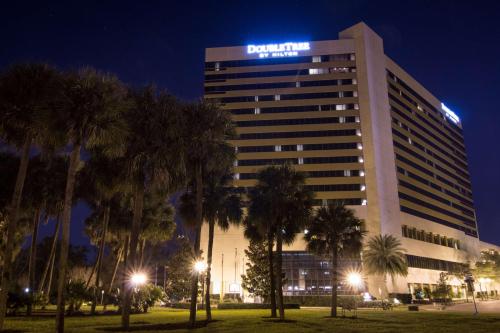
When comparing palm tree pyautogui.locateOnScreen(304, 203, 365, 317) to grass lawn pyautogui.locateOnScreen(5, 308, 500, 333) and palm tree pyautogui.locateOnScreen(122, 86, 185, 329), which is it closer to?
grass lawn pyautogui.locateOnScreen(5, 308, 500, 333)

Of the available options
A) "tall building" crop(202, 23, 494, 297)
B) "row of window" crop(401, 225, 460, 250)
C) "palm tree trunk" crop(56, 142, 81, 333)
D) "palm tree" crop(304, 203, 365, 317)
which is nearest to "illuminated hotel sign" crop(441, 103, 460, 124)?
"tall building" crop(202, 23, 494, 297)

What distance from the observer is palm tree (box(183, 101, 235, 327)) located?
100 feet

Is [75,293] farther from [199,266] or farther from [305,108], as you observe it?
[305,108]

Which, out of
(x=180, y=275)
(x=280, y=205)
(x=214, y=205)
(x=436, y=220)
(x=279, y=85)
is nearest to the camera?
(x=214, y=205)

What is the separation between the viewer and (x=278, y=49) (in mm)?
107562

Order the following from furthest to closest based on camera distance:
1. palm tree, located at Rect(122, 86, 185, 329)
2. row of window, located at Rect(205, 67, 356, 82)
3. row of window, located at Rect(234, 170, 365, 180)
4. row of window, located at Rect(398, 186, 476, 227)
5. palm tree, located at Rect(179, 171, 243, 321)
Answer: row of window, located at Rect(205, 67, 356, 82) → row of window, located at Rect(398, 186, 476, 227) → row of window, located at Rect(234, 170, 365, 180) → palm tree, located at Rect(179, 171, 243, 321) → palm tree, located at Rect(122, 86, 185, 329)

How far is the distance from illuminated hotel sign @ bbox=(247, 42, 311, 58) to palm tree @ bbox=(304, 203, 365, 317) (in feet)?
234

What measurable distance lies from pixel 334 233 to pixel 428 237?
78141 mm

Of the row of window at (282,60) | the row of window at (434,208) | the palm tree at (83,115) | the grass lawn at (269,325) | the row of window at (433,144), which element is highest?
the row of window at (282,60)

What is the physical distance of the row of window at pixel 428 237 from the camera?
101 metres

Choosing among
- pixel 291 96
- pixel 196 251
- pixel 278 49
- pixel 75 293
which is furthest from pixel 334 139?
pixel 196 251

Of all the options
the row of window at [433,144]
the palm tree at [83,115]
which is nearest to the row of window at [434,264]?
the row of window at [433,144]

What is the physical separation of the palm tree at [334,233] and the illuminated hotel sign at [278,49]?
7123 cm

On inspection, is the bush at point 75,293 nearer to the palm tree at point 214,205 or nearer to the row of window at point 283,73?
the palm tree at point 214,205
